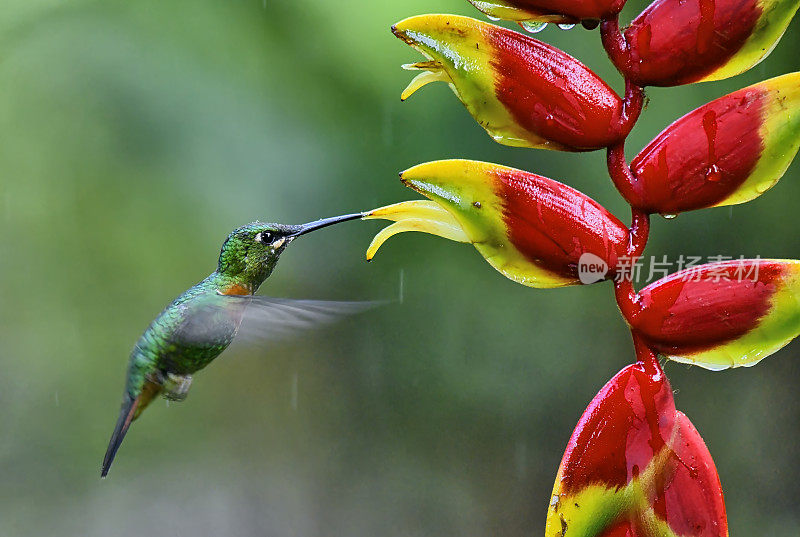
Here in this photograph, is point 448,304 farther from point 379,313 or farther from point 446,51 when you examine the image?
point 446,51

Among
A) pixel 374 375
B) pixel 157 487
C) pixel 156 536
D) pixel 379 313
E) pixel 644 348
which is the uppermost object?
pixel 644 348

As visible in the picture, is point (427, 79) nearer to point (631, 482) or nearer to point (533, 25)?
point (533, 25)

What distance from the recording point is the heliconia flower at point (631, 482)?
1.24 feet

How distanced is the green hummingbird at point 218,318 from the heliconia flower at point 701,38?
260 millimetres

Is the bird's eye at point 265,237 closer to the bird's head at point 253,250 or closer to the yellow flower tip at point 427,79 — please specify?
the bird's head at point 253,250

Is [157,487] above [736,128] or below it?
below

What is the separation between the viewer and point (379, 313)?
173 centimetres

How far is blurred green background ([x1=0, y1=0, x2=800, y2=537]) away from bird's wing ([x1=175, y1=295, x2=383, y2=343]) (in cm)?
75

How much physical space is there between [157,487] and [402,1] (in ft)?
3.88

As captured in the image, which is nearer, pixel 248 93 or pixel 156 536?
pixel 248 93

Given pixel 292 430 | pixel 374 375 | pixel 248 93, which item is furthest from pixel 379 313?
pixel 248 93

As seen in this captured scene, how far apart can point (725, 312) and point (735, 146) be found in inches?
3.0

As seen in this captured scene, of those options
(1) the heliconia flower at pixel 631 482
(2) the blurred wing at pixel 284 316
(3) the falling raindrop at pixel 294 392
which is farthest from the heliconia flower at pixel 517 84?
(3) the falling raindrop at pixel 294 392

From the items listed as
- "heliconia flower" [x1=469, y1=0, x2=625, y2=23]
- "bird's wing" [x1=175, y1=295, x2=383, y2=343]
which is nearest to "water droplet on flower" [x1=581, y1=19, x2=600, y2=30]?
"heliconia flower" [x1=469, y1=0, x2=625, y2=23]
